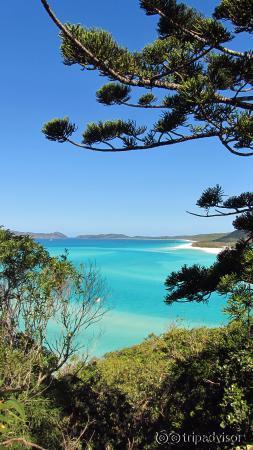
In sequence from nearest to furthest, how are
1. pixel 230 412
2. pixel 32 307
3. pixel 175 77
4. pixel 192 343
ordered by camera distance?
pixel 230 412
pixel 175 77
pixel 32 307
pixel 192 343

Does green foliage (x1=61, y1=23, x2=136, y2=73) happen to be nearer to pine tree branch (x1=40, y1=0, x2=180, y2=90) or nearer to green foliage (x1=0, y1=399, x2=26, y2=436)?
pine tree branch (x1=40, y1=0, x2=180, y2=90)

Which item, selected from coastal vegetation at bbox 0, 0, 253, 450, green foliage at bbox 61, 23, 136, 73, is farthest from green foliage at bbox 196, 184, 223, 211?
green foliage at bbox 61, 23, 136, 73

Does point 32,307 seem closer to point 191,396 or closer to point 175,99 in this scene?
point 191,396

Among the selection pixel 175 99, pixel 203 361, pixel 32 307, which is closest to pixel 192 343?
pixel 32 307

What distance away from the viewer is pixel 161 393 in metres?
7.37

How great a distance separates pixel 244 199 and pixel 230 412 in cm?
258

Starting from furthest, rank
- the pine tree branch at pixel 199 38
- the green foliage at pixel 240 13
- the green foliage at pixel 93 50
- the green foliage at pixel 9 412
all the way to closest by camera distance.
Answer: the pine tree branch at pixel 199 38 → the green foliage at pixel 93 50 → the green foliage at pixel 240 13 → the green foliage at pixel 9 412

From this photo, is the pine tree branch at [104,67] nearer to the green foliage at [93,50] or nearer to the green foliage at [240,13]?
the green foliage at [93,50]
